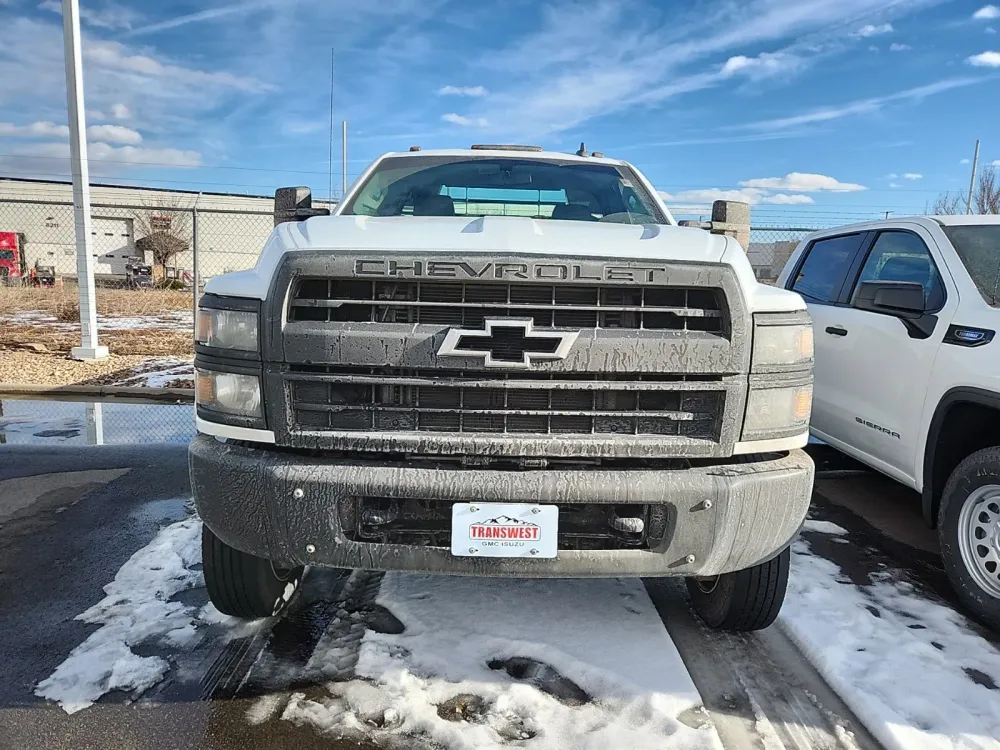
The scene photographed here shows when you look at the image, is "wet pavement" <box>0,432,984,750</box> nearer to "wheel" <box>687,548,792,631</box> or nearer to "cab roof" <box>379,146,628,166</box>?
"wheel" <box>687,548,792,631</box>

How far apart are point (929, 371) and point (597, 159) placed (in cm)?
219

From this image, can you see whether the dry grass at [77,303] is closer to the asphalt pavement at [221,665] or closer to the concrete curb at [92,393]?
the concrete curb at [92,393]

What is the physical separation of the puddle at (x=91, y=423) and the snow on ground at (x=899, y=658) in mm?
5015

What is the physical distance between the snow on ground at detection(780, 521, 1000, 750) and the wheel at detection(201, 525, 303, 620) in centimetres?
219

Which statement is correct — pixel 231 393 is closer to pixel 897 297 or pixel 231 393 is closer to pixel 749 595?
pixel 749 595

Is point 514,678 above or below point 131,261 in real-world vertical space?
below

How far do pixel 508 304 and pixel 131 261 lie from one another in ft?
154

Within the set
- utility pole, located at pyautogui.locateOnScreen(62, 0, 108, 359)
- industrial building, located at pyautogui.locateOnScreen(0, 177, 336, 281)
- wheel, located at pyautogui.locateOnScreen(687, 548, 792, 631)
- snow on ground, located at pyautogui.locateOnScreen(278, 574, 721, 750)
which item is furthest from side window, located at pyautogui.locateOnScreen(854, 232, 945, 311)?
industrial building, located at pyautogui.locateOnScreen(0, 177, 336, 281)

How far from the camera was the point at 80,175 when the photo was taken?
9000 millimetres

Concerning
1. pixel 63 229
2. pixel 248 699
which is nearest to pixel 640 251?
pixel 248 699

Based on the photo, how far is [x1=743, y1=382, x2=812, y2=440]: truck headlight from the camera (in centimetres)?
234

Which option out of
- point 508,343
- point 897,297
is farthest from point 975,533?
point 508,343

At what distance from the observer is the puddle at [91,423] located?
599cm

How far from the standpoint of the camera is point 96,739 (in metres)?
2.23
